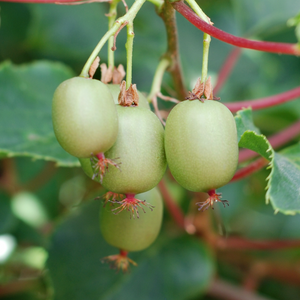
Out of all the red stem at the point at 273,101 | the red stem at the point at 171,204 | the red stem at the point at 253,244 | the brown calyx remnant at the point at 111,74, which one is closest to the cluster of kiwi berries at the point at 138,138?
the brown calyx remnant at the point at 111,74

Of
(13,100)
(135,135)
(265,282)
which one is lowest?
(265,282)

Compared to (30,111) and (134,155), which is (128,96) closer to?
(134,155)

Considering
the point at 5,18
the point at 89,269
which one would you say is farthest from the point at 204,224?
the point at 5,18

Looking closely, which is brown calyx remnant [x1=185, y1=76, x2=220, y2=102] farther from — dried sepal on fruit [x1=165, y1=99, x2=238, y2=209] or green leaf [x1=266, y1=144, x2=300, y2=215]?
green leaf [x1=266, y1=144, x2=300, y2=215]

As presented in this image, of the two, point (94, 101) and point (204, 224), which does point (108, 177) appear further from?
point (204, 224)

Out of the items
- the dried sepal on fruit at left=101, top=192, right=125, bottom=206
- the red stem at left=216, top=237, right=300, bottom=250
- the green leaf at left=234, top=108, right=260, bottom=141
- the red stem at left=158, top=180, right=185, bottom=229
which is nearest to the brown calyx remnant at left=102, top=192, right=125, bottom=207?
the dried sepal on fruit at left=101, top=192, right=125, bottom=206

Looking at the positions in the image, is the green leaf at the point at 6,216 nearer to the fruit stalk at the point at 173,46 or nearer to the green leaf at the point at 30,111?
the green leaf at the point at 30,111

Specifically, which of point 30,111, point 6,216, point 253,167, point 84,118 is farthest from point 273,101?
point 6,216
